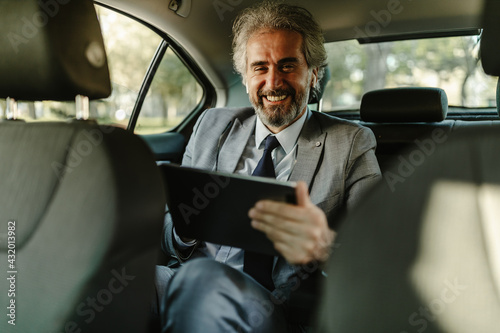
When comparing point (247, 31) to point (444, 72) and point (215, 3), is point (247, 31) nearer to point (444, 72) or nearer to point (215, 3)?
point (215, 3)

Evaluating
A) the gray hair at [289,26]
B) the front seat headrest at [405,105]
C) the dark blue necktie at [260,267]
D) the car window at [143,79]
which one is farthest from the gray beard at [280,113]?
the car window at [143,79]

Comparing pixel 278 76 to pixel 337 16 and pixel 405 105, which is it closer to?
pixel 405 105

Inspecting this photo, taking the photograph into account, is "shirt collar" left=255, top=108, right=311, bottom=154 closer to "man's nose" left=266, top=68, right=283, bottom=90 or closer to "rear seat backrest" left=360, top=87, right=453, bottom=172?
"man's nose" left=266, top=68, right=283, bottom=90

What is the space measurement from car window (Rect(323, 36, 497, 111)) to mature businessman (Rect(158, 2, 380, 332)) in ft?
1.66

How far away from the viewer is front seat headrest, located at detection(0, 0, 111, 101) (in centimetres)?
108

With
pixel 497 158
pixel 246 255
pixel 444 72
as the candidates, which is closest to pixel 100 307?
pixel 246 255

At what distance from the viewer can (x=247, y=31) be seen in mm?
1781

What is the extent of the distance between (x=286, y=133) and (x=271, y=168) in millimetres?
161

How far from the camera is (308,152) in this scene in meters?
1.58

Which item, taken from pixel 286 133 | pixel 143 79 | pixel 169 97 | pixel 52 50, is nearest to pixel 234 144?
pixel 286 133

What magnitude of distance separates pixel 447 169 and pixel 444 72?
5198mm

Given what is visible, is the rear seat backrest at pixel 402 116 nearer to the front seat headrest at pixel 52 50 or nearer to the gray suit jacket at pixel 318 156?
the gray suit jacket at pixel 318 156

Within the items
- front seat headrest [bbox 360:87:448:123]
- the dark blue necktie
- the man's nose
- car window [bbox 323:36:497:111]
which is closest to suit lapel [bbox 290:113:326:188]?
the man's nose

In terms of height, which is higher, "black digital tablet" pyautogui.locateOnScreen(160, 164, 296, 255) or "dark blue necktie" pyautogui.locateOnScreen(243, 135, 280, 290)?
"black digital tablet" pyautogui.locateOnScreen(160, 164, 296, 255)
